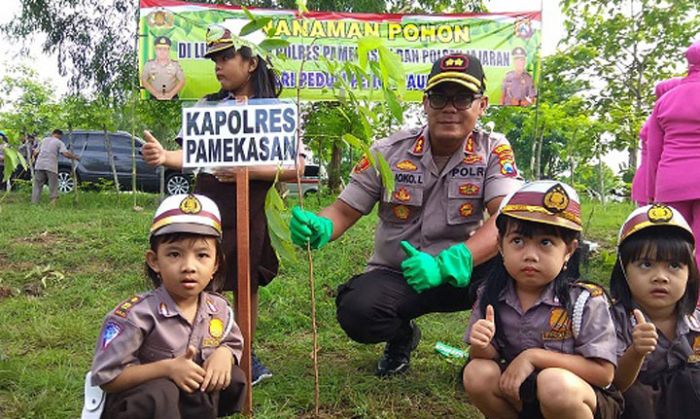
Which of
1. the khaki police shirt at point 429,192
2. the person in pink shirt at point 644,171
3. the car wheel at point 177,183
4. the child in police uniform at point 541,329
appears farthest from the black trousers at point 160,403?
the car wheel at point 177,183

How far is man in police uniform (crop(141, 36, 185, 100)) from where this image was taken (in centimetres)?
620

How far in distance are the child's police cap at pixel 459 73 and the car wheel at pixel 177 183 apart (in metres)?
11.0

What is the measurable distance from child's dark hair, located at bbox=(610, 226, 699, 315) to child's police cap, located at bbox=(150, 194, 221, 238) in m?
1.22

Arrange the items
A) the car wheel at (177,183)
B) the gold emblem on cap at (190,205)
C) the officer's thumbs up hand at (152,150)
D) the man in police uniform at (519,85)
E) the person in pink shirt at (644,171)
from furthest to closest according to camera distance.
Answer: the car wheel at (177,183) → the man in police uniform at (519,85) → the person in pink shirt at (644,171) → the officer's thumbs up hand at (152,150) → the gold emblem on cap at (190,205)

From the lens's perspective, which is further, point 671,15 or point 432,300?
point 671,15

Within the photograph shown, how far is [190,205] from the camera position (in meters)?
1.84

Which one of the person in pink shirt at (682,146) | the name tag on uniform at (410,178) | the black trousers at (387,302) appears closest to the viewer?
the black trousers at (387,302)

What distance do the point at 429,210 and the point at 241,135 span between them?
90 cm

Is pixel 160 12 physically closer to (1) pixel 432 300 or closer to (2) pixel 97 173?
(1) pixel 432 300

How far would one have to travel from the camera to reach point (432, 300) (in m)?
2.60

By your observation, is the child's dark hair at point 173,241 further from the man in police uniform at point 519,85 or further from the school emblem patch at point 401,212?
the man in police uniform at point 519,85

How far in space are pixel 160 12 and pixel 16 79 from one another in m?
18.5

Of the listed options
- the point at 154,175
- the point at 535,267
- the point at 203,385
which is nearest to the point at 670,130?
the point at 535,267

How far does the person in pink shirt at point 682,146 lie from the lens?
3197 millimetres
